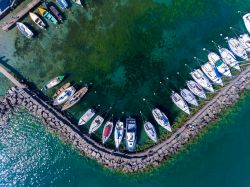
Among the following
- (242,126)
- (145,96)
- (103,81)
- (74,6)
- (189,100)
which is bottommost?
(242,126)

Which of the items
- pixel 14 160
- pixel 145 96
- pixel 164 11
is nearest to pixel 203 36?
pixel 164 11

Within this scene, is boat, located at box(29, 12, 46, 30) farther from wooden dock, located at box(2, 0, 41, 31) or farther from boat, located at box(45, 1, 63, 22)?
boat, located at box(45, 1, 63, 22)

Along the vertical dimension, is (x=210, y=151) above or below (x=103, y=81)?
below

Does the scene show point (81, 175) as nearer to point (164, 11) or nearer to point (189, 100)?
point (189, 100)

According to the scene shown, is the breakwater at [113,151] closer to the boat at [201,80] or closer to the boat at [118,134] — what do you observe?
the boat at [118,134]

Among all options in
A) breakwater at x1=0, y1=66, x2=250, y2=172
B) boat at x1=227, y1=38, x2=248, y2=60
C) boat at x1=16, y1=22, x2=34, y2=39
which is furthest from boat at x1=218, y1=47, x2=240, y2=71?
boat at x1=16, y1=22, x2=34, y2=39

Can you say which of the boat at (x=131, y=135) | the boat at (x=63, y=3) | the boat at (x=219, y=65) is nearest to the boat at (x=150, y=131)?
the boat at (x=131, y=135)

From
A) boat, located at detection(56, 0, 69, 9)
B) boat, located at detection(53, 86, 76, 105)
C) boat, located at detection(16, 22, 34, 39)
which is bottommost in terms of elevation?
boat, located at detection(53, 86, 76, 105)
